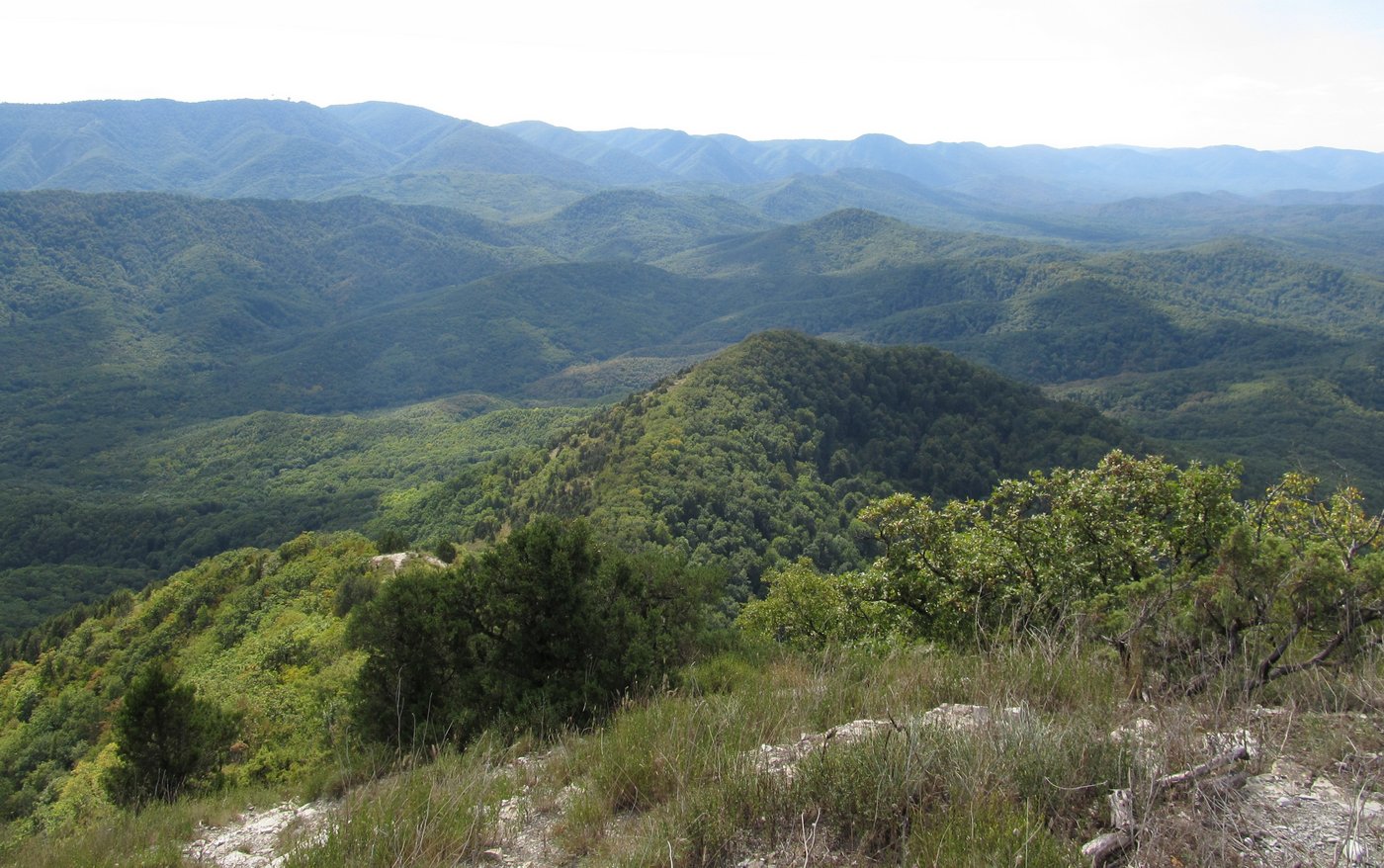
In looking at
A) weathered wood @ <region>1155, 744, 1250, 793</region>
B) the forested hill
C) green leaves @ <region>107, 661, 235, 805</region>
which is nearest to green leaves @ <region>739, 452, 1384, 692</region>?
weathered wood @ <region>1155, 744, 1250, 793</region>

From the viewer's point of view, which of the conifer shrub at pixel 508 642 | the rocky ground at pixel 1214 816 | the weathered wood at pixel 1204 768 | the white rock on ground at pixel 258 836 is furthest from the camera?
the conifer shrub at pixel 508 642

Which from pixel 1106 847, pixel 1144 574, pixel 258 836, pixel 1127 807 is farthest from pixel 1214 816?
pixel 1144 574

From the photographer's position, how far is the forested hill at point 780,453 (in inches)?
2434

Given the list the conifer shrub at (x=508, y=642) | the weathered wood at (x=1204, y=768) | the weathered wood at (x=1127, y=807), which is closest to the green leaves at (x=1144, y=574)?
the weathered wood at (x=1204, y=768)

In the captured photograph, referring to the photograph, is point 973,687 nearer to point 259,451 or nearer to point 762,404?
point 762,404

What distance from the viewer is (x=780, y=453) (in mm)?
77625

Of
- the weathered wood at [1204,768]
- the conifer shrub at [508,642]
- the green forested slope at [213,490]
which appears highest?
the weathered wood at [1204,768]

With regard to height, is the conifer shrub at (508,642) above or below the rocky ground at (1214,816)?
below

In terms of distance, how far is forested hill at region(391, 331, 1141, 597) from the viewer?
61812 mm

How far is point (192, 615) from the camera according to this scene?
135 ft

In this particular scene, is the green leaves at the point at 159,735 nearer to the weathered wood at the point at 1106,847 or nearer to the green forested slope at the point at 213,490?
the weathered wood at the point at 1106,847

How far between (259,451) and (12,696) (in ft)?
418

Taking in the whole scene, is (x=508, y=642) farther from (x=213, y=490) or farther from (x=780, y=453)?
(x=213, y=490)

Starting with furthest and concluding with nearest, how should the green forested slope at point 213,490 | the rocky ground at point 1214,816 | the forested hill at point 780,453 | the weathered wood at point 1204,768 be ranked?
the green forested slope at point 213,490 < the forested hill at point 780,453 < the weathered wood at point 1204,768 < the rocky ground at point 1214,816
